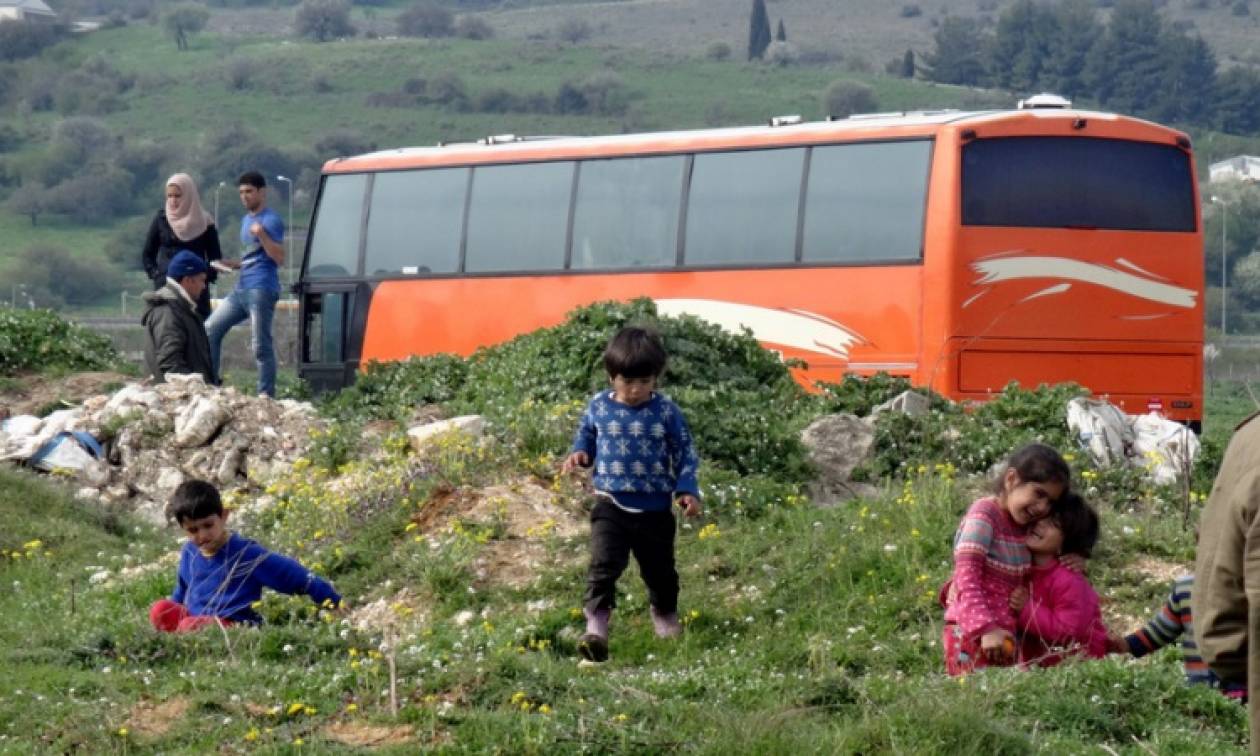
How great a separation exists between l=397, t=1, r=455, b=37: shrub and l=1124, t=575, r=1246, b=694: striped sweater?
459ft

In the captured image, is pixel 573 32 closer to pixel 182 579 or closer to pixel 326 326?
pixel 326 326

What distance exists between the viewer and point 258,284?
750 inches

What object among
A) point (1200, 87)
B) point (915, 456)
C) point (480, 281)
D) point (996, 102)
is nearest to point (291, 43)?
point (996, 102)

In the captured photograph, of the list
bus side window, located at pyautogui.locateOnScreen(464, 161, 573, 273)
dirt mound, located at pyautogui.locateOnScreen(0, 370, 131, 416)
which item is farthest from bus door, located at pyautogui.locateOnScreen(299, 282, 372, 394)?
dirt mound, located at pyautogui.locateOnScreen(0, 370, 131, 416)

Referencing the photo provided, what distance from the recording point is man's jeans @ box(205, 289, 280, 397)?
61.7 feet

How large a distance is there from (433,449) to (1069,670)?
6287 mm

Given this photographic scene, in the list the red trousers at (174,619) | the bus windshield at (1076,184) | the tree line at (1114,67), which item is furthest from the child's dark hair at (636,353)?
the tree line at (1114,67)

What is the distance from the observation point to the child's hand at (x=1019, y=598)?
831 cm

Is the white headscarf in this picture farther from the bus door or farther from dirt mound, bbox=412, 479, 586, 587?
dirt mound, bbox=412, 479, 586, 587

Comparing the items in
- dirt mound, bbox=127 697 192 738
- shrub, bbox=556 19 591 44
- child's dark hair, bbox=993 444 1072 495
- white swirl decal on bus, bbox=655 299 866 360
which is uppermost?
shrub, bbox=556 19 591 44

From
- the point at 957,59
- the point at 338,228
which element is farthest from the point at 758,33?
the point at 338,228

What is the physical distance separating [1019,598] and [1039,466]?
1.82ft

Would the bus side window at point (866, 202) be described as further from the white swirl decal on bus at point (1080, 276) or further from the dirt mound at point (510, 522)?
the dirt mound at point (510, 522)

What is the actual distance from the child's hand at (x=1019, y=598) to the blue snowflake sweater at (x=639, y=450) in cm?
187
